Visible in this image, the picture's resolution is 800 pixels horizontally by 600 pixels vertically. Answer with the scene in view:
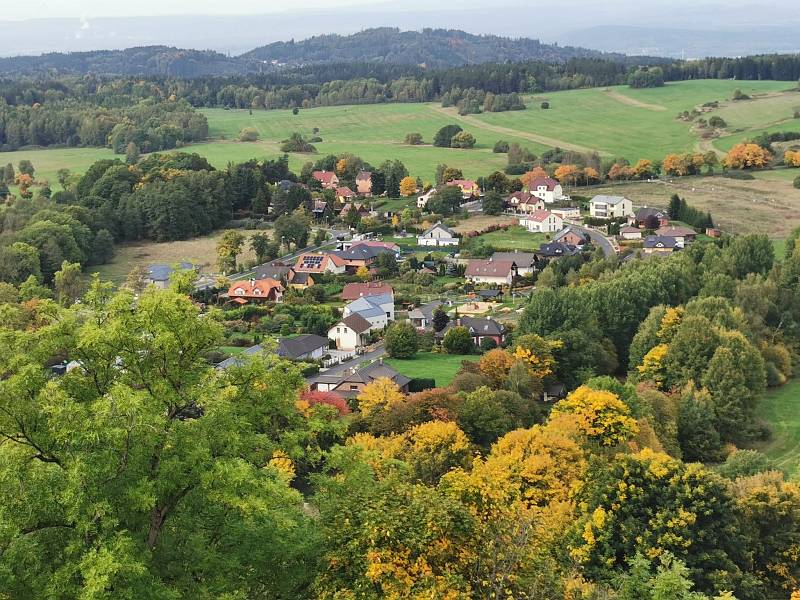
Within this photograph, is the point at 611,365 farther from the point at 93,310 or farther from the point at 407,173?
the point at 407,173

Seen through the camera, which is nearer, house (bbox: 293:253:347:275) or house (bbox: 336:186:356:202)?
house (bbox: 293:253:347:275)

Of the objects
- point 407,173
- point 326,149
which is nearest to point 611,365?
point 407,173

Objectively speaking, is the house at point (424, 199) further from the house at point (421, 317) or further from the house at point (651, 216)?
the house at point (421, 317)

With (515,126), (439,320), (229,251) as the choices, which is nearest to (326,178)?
(229,251)

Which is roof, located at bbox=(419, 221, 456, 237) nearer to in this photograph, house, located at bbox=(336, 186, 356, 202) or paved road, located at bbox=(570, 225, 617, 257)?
paved road, located at bbox=(570, 225, 617, 257)

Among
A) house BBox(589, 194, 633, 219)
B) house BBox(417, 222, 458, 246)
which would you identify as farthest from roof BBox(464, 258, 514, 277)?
house BBox(589, 194, 633, 219)

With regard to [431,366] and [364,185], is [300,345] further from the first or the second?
[364,185]

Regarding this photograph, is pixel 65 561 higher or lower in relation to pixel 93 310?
lower
